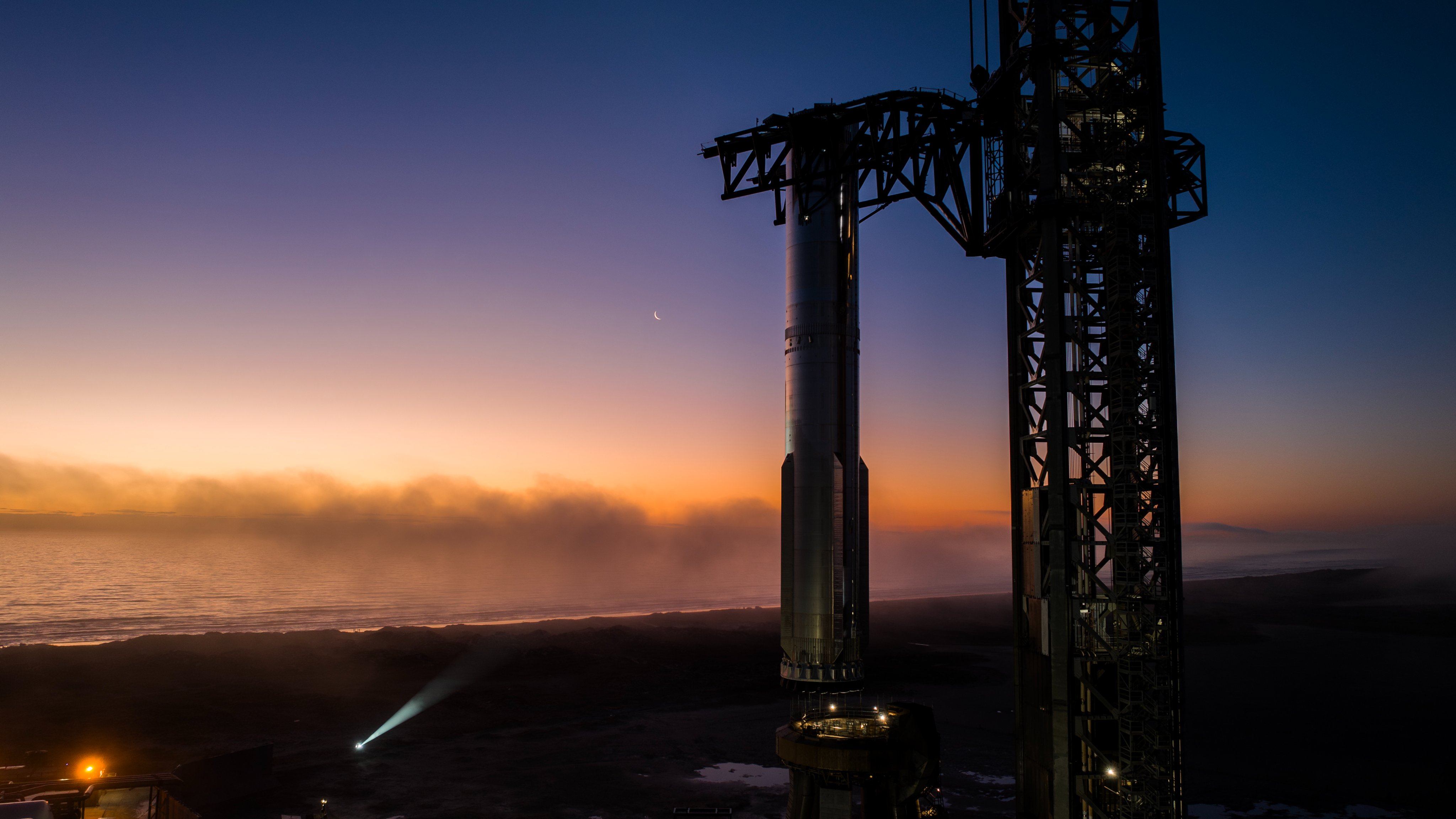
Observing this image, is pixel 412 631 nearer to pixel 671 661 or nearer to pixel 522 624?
pixel 522 624

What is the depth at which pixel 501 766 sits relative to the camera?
3888 centimetres

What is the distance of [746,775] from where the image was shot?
37156mm

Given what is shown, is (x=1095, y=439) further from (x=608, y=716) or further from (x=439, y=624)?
(x=439, y=624)

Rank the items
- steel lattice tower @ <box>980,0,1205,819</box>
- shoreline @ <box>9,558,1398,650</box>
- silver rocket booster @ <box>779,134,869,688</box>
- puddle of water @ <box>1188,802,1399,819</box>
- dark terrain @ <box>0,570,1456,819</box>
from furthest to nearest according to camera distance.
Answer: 1. shoreline @ <box>9,558,1398,650</box>
2. dark terrain @ <box>0,570,1456,819</box>
3. silver rocket booster @ <box>779,134,869,688</box>
4. puddle of water @ <box>1188,802,1399,819</box>
5. steel lattice tower @ <box>980,0,1205,819</box>

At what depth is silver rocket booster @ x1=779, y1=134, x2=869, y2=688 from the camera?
3312 centimetres

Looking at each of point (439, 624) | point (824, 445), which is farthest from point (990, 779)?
point (439, 624)

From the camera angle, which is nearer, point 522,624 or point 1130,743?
point 1130,743

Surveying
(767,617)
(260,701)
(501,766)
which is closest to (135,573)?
(767,617)

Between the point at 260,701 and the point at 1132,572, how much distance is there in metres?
49.9

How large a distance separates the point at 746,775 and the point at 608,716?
48.3 ft

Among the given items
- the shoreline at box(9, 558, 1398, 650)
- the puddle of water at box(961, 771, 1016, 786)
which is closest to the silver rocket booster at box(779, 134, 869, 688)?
the puddle of water at box(961, 771, 1016, 786)

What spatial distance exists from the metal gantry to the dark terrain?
12.8 meters

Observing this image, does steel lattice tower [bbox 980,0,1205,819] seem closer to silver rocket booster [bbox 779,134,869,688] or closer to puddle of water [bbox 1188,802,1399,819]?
silver rocket booster [bbox 779,134,869,688]

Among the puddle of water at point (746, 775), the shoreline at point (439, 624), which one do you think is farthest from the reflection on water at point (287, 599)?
the puddle of water at point (746, 775)
